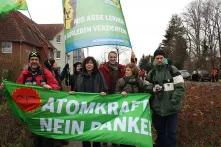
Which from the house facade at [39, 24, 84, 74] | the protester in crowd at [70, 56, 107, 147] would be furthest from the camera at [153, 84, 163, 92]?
the house facade at [39, 24, 84, 74]

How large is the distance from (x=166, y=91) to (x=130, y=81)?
0.66 m

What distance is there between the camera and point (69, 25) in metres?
9.41

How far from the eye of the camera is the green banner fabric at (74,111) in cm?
854

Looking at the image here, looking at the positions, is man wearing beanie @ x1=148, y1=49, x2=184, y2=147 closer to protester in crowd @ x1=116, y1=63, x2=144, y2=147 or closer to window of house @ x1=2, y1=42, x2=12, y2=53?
protester in crowd @ x1=116, y1=63, x2=144, y2=147

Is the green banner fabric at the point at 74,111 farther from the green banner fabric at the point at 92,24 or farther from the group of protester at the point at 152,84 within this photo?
the green banner fabric at the point at 92,24

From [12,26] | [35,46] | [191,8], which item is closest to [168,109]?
[12,26]

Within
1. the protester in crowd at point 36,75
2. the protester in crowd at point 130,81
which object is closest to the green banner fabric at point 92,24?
the protester in crowd at point 130,81

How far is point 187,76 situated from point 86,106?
52279 mm

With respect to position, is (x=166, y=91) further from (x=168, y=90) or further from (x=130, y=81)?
(x=130, y=81)

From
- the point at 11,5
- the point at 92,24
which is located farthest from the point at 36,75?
the point at 11,5

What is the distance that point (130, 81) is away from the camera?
888 centimetres

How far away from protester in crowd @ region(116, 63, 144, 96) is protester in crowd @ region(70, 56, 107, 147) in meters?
0.30

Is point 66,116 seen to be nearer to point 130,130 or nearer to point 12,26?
point 130,130

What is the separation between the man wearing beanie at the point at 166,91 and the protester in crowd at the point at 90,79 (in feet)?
2.98
